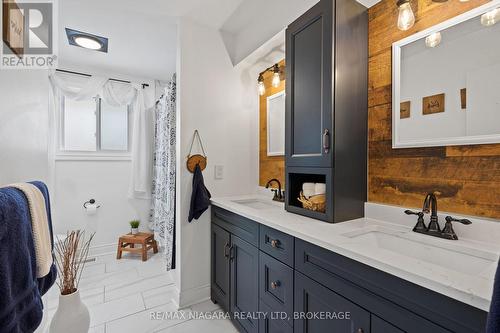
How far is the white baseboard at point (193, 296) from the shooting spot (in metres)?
1.98

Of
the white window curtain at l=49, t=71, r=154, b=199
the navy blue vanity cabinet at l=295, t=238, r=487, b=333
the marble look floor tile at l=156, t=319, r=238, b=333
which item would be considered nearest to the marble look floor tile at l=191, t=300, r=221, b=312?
the marble look floor tile at l=156, t=319, r=238, b=333

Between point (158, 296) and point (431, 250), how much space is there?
2.19 meters

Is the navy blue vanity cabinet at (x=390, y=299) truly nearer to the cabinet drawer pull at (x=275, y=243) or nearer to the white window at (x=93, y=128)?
the cabinet drawer pull at (x=275, y=243)

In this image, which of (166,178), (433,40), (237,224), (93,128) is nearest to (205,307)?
(237,224)

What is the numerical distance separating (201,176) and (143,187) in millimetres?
1638

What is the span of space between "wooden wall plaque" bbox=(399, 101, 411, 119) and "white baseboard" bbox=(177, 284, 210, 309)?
2052 mm

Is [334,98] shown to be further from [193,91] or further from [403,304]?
[193,91]

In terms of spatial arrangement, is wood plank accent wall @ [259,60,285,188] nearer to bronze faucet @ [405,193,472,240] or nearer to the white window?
bronze faucet @ [405,193,472,240]

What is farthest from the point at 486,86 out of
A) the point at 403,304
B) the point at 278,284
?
the point at 278,284

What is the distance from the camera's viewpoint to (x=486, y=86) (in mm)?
960

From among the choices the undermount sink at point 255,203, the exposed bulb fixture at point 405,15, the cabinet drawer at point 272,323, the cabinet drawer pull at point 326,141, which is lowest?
the cabinet drawer at point 272,323

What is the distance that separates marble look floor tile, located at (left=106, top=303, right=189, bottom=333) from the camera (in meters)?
1.70

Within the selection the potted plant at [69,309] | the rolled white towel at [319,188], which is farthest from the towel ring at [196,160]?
the rolled white towel at [319,188]

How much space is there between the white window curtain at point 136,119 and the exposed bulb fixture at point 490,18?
3.42 meters
